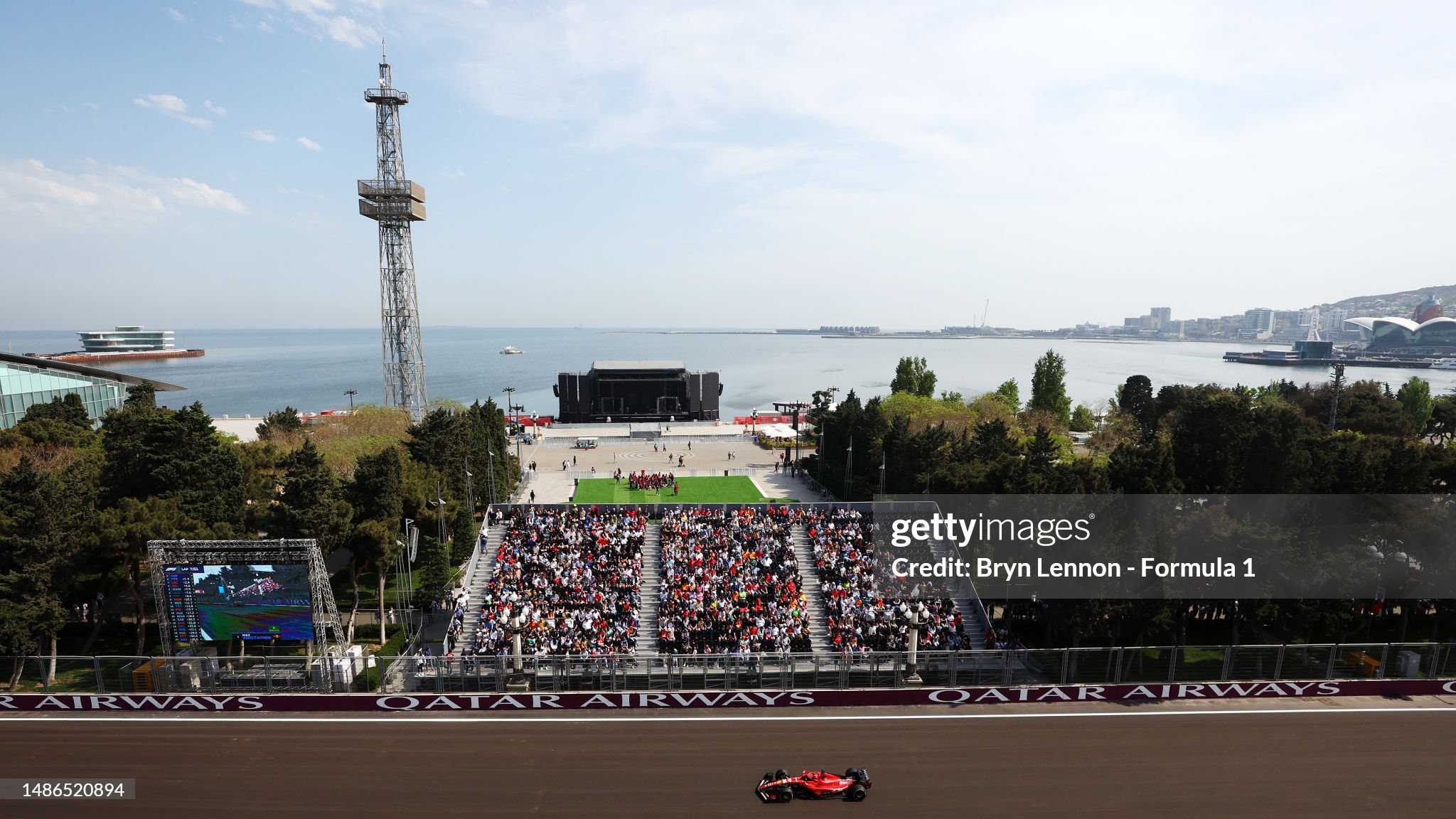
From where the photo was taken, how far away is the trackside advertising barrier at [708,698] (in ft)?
68.9

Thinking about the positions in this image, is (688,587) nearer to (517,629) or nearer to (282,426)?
(517,629)

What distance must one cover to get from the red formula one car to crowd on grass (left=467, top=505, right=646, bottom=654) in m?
8.74

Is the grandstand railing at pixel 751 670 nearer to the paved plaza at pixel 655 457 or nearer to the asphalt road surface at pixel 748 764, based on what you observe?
the asphalt road surface at pixel 748 764

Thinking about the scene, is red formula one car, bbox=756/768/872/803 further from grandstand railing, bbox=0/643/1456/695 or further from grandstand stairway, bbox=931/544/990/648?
grandstand stairway, bbox=931/544/990/648

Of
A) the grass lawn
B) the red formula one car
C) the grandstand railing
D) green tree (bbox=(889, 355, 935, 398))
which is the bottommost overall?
the red formula one car

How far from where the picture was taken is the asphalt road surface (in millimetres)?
16438

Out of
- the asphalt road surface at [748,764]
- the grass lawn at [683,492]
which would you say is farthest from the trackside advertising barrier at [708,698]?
the grass lawn at [683,492]

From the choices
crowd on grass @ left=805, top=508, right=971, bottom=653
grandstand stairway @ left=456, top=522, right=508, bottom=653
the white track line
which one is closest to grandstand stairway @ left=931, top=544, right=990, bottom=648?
crowd on grass @ left=805, top=508, right=971, bottom=653

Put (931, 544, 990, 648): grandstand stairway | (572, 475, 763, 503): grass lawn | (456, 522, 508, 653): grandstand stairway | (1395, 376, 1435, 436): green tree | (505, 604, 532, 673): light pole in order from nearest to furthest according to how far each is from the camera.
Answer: (505, 604, 532, 673): light pole
(931, 544, 990, 648): grandstand stairway
(456, 522, 508, 653): grandstand stairway
(572, 475, 763, 503): grass lawn
(1395, 376, 1435, 436): green tree

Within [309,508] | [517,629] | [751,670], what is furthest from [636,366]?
[751,670]

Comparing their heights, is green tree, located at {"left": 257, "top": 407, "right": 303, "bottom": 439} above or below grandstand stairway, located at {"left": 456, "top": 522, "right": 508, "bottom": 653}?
above

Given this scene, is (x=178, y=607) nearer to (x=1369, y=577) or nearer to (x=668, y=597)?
(x=668, y=597)

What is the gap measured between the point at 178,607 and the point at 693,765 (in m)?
16.8

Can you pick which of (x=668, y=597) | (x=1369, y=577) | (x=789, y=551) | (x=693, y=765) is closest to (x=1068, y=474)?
(x=1369, y=577)
